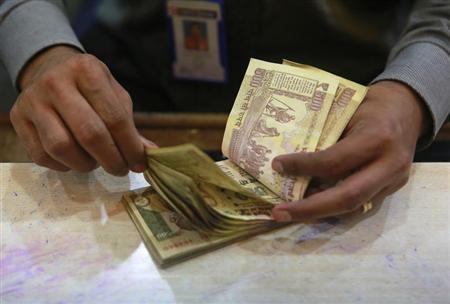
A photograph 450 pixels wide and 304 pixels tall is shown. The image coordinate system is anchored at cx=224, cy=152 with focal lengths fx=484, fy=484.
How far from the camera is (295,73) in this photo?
703 mm

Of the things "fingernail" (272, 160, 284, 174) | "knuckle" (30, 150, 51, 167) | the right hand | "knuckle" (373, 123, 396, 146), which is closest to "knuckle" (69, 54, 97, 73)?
the right hand

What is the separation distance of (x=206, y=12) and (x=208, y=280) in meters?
0.73

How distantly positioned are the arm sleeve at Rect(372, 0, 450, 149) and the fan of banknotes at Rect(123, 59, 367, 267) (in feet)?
0.42

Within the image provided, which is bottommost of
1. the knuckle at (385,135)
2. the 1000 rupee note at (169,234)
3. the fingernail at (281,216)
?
the 1000 rupee note at (169,234)

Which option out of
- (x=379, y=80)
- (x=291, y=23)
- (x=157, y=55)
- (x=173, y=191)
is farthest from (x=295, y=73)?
(x=157, y=55)

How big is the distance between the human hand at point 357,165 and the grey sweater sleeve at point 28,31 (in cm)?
45

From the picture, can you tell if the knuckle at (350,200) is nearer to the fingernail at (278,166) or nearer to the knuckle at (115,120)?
the fingernail at (278,166)

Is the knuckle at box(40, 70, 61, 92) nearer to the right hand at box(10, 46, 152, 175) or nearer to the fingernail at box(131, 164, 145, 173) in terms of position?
the right hand at box(10, 46, 152, 175)

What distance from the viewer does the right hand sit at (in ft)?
1.99

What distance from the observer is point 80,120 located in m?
0.60

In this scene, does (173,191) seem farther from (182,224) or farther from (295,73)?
(295,73)

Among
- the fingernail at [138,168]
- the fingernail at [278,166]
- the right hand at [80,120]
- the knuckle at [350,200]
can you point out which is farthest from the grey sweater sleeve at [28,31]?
the knuckle at [350,200]

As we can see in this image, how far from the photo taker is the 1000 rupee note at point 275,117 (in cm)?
67

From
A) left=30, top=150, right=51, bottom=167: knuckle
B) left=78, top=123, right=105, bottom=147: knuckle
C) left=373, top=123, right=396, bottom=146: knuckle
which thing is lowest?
left=30, top=150, right=51, bottom=167: knuckle
